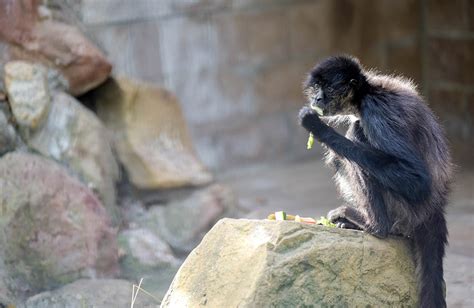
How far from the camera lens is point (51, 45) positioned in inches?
273

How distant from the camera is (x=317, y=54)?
9938mm

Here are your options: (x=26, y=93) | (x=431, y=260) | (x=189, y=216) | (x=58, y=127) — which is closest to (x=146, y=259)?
(x=189, y=216)

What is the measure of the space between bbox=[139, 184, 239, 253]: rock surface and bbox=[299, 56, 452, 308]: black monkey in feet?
7.17

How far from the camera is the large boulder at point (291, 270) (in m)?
4.39

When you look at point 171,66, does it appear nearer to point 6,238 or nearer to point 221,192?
point 221,192

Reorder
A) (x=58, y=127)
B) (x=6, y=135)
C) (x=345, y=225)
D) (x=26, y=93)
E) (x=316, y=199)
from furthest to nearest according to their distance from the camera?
(x=316, y=199)
(x=58, y=127)
(x=26, y=93)
(x=6, y=135)
(x=345, y=225)

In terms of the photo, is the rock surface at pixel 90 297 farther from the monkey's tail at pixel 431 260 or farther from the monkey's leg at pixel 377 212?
the monkey's tail at pixel 431 260

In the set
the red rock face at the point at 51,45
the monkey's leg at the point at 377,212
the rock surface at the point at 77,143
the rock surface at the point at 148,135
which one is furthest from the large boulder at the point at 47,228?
the monkey's leg at the point at 377,212

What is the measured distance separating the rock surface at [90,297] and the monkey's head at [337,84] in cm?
171

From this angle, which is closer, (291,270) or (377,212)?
(291,270)

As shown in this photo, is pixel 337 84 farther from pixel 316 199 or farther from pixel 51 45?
pixel 316 199

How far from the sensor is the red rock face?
679cm

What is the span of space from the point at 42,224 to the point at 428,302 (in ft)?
9.21

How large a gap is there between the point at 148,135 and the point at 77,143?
0.77m
